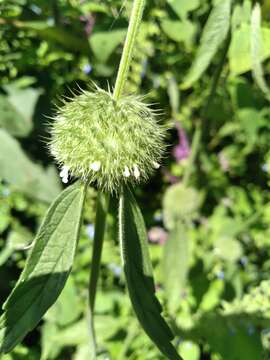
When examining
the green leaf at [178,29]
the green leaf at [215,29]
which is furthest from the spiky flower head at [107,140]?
the green leaf at [178,29]

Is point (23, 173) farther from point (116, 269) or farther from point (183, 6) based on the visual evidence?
point (183, 6)

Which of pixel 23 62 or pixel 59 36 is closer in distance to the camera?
pixel 59 36

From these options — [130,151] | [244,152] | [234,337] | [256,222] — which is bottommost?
[234,337]

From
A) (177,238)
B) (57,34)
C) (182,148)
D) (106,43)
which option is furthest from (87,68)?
(177,238)

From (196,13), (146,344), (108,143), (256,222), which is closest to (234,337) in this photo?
(146,344)

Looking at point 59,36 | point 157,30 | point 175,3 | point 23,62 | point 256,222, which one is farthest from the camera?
point 256,222

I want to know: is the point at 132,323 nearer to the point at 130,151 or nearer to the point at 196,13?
the point at 130,151
